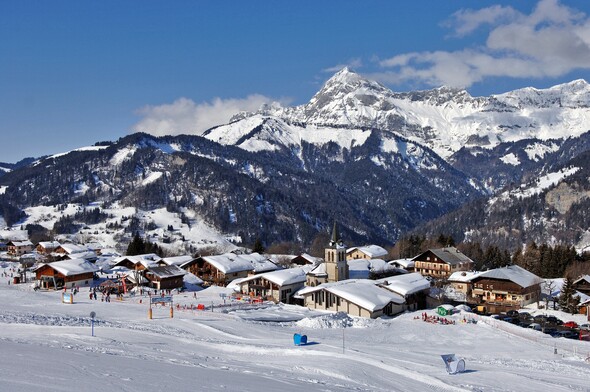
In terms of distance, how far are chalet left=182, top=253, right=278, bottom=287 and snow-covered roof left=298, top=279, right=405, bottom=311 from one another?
967 inches

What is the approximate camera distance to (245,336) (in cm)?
4609

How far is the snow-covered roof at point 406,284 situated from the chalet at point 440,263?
2947cm

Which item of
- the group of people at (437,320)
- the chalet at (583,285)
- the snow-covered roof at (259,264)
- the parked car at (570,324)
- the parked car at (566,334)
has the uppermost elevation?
the snow-covered roof at (259,264)

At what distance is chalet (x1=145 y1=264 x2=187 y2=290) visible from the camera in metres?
83.8

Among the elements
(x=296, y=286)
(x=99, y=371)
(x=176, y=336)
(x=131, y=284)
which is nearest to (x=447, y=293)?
(x=296, y=286)

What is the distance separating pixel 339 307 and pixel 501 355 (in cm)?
2608

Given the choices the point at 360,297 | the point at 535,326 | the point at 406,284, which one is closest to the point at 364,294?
the point at 360,297

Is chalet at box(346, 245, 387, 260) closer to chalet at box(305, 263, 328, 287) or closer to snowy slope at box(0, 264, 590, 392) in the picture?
chalet at box(305, 263, 328, 287)

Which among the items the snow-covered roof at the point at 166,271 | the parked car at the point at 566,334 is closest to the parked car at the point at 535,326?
the parked car at the point at 566,334

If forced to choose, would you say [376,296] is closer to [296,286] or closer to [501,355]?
[296,286]

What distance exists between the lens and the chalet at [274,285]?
79.2 metres

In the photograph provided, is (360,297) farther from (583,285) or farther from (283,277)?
(583,285)

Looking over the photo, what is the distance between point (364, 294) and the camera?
2761 inches

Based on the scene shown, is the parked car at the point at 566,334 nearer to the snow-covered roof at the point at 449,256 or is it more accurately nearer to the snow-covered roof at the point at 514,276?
the snow-covered roof at the point at 514,276
